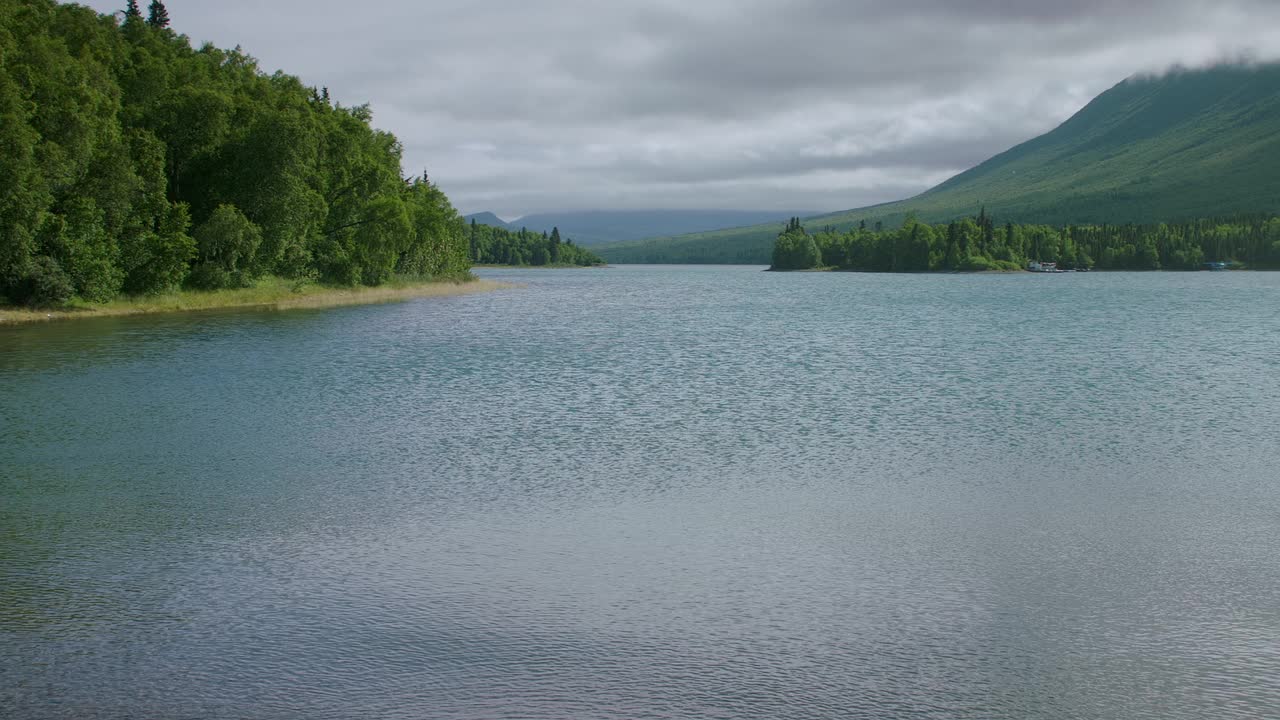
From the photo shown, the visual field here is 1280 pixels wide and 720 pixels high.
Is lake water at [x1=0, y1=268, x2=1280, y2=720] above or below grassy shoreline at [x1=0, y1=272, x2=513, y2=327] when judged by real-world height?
below

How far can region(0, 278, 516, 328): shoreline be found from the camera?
6047cm

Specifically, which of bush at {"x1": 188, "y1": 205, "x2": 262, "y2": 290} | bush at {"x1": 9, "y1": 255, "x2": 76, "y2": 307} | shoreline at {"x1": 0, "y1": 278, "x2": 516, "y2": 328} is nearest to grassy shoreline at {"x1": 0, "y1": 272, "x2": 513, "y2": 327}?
shoreline at {"x1": 0, "y1": 278, "x2": 516, "y2": 328}

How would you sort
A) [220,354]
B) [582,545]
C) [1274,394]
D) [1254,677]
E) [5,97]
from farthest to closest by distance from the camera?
[5,97]
[220,354]
[1274,394]
[582,545]
[1254,677]

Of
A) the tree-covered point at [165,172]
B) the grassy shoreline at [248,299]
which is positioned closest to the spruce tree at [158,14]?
the tree-covered point at [165,172]

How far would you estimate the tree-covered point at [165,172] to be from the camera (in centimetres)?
5619

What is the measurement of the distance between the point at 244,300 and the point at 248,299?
472 mm

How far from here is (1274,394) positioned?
30.7m

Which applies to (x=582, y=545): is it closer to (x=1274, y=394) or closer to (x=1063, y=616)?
(x=1063, y=616)

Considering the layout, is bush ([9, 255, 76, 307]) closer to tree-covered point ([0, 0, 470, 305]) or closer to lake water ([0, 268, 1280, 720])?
tree-covered point ([0, 0, 470, 305])

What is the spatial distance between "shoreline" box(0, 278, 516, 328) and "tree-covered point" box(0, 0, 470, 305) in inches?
45.7

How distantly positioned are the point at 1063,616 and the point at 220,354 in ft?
130

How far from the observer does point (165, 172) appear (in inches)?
2948

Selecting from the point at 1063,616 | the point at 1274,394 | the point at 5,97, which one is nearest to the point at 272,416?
the point at 1063,616

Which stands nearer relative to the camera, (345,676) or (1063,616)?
(345,676)
